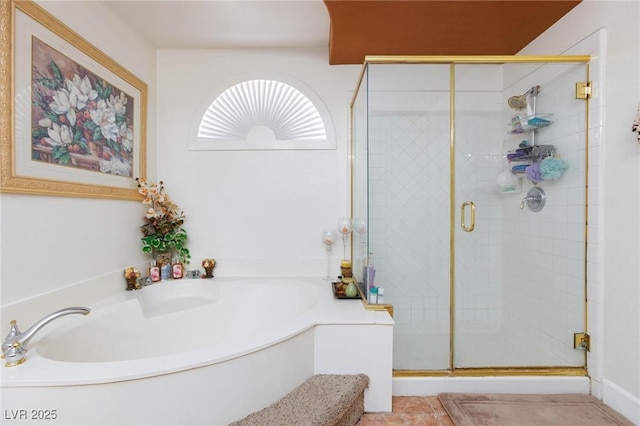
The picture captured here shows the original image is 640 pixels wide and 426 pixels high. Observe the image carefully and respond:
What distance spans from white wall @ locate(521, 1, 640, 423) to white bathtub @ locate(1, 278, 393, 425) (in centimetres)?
121

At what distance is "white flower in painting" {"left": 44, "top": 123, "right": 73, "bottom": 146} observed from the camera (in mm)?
1535

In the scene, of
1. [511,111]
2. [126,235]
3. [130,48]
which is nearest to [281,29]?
[130,48]

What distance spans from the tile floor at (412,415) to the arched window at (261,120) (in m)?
1.92

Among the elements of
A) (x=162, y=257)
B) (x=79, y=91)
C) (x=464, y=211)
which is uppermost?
(x=79, y=91)

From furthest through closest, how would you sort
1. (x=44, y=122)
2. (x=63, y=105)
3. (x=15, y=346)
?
(x=63, y=105), (x=44, y=122), (x=15, y=346)

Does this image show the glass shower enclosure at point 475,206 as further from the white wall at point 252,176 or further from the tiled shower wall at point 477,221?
the white wall at point 252,176

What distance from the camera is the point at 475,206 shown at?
199 centimetres

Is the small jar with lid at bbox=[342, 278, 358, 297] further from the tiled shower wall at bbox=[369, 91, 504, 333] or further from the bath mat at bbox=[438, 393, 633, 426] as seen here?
the bath mat at bbox=[438, 393, 633, 426]

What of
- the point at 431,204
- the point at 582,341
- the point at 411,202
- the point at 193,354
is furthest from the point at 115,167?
the point at 582,341

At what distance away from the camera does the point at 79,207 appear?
5.60ft

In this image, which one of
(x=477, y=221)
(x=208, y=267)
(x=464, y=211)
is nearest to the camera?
(x=464, y=211)

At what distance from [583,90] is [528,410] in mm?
1842

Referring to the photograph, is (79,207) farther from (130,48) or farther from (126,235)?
(130,48)

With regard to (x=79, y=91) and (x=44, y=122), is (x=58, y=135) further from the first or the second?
(x=79, y=91)
